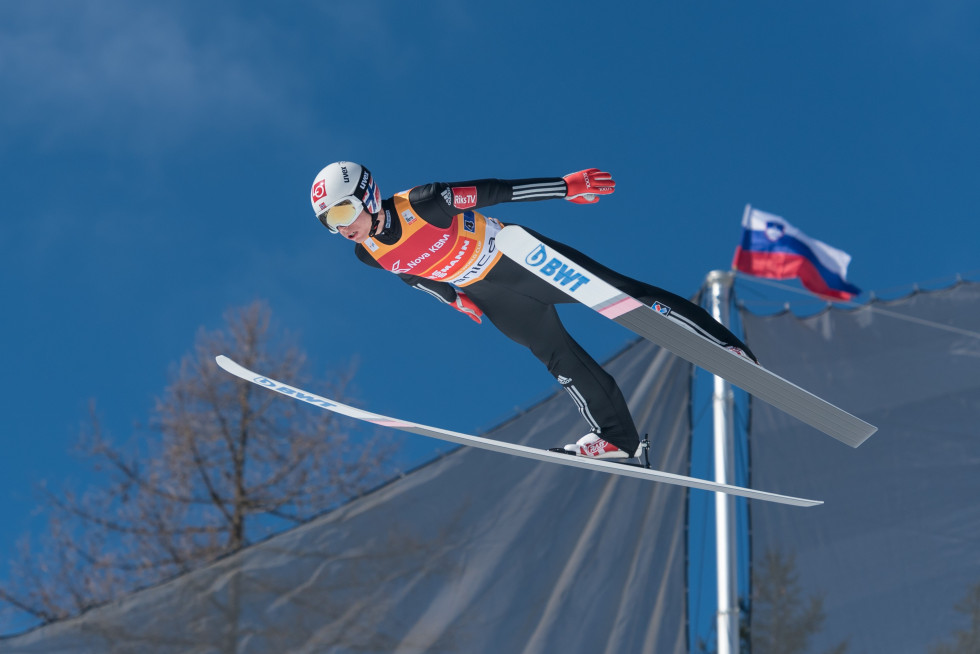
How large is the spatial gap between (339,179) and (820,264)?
814cm

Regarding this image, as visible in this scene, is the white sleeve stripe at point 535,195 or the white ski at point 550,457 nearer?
the white sleeve stripe at point 535,195

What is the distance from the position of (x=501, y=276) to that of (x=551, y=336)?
14.8 inches

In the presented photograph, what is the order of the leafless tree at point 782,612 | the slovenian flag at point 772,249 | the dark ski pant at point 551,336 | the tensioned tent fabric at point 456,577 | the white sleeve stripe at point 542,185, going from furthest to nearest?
the slovenian flag at point 772,249 < the leafless tree at point 782,612 < the tensioned tent fabric at point 456,577 < the dark ski pant at point 551,336 < the white sleeve stripe at point 542,185

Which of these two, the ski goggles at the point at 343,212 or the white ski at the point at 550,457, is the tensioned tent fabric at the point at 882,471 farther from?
the ski goggles at the point at 343,212

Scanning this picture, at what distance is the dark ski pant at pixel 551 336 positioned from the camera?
4.64 metres

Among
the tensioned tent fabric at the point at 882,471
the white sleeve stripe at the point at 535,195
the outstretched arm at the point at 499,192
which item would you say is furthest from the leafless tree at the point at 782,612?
the white sleeve stripe at the point at 535,195

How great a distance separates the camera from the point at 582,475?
26.4ft

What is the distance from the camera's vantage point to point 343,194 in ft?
14.2

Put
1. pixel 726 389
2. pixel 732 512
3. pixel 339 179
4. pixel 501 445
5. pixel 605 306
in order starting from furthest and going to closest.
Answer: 1. pixel 726 389
2. pixel 732 512
3. pixel 501 445
4. pixel 339 179
5. pixel 605 306

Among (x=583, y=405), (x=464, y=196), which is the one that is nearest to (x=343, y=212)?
(x=464, y=196)

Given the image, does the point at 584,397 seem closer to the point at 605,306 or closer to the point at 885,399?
the point at 605,306

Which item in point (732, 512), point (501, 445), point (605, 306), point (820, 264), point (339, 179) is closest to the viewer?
point (605, 306)

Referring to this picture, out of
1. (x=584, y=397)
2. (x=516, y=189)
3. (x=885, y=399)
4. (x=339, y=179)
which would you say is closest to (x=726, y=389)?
(x=885, y=399)

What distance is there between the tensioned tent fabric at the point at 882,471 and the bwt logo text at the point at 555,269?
449 cm
